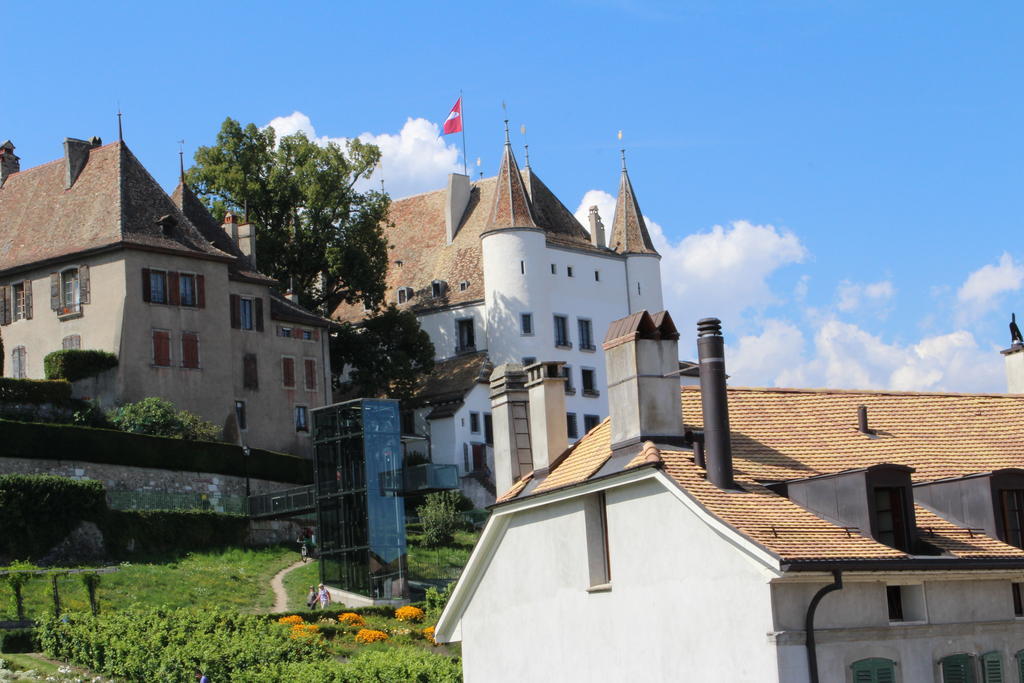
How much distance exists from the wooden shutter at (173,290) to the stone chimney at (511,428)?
125 feet

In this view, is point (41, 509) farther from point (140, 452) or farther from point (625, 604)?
point (625, 604)

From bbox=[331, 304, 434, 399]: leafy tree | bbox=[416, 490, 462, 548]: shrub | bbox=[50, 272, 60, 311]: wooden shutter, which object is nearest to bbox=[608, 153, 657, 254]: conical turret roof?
bbox=[331, 304, 434, 399]: leafy tree

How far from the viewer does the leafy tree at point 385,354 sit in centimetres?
7556

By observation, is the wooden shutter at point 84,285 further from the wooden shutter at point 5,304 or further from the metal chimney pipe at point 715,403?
the metal chimney pipe at point 715,403

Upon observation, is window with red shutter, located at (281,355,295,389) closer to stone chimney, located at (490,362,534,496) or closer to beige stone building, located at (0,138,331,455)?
beige stone building, located at (0,138,331,455)

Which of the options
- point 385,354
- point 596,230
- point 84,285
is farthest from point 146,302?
point 596,230

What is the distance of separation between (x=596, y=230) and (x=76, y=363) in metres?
32.0

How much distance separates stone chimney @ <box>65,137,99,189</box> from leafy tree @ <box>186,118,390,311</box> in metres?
7.54

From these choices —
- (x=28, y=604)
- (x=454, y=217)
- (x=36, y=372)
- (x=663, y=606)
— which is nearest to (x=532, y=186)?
(x=454, y=217)

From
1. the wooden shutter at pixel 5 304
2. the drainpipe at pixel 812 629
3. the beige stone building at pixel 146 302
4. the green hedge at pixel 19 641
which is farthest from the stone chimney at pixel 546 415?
the wooden shutter at pixel 5 304

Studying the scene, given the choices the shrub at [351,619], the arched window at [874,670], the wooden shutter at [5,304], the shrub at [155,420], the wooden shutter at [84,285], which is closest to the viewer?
the arched window at [874,670]

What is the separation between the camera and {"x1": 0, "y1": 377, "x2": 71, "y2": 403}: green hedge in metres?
57.6

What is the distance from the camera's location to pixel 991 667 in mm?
21766

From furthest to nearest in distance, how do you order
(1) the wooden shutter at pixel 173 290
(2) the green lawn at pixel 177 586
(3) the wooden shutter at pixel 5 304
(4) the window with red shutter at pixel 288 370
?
1. (4) the window with red shutter at pixel 288 370
2. (3) the wooden shutter at pixel 5 304
3. (1) the wooden shutter at pixel 173 290
4. (2) the green lawn at pixel 177 586
